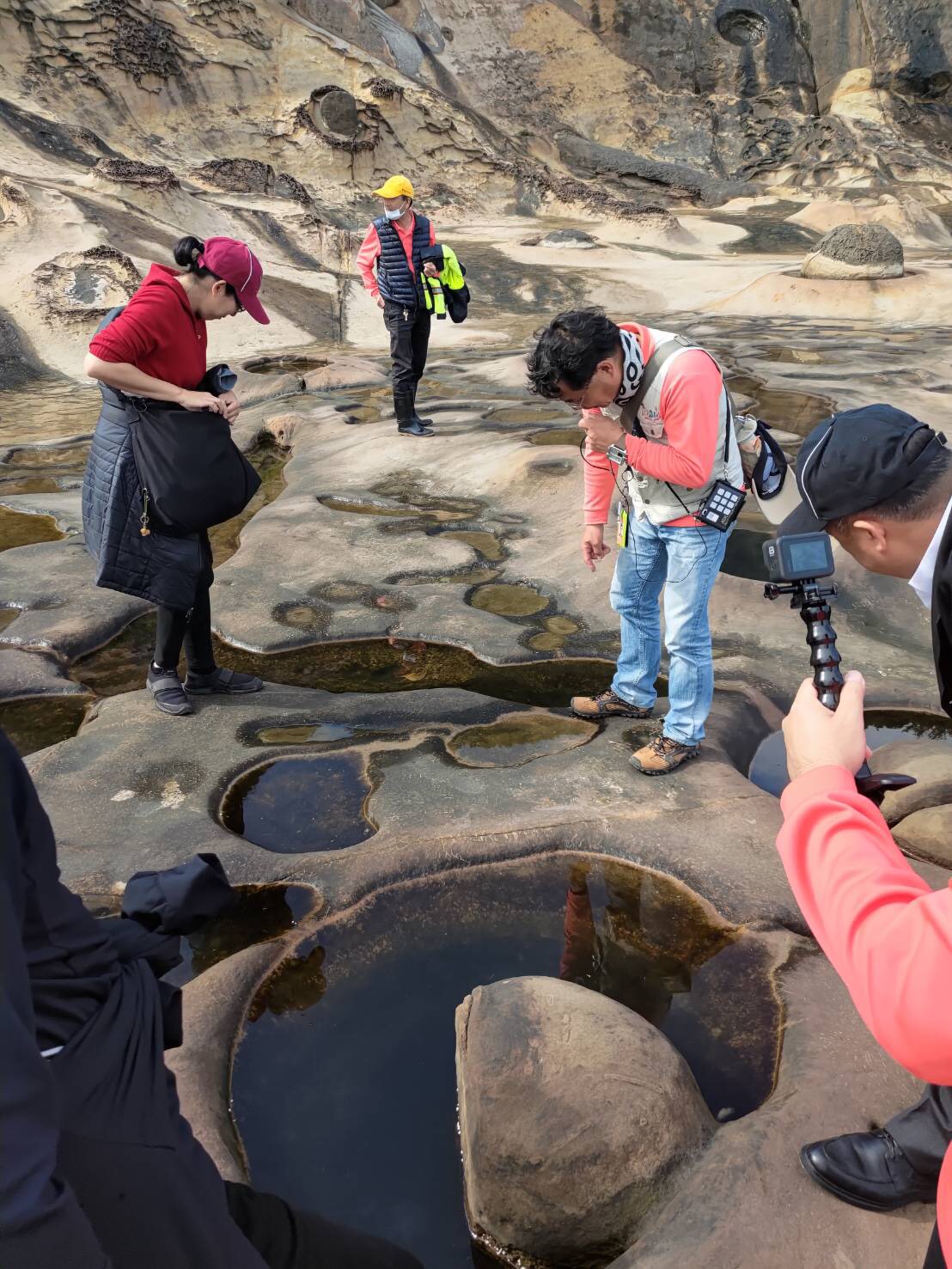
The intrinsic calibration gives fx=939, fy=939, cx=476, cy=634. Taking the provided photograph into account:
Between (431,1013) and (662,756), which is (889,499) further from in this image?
(662,756)

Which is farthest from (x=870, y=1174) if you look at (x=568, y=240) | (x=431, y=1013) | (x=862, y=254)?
(x=568, y=240)

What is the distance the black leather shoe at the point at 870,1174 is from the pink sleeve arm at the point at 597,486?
2.16 meters

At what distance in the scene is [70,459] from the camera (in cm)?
814

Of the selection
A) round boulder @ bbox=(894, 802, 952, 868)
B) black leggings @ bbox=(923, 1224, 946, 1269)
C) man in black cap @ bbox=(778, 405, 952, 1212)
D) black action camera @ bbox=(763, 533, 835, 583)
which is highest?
man in black cap @ bbox=(778, 405, 952, 1212)

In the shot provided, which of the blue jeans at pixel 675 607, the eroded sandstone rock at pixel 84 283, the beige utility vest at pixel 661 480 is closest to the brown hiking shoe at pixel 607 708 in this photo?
the blue jeans at pixel 675 607

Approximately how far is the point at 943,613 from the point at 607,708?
8.31 feet

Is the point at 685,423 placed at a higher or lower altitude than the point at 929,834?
higher

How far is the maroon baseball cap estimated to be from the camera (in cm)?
324

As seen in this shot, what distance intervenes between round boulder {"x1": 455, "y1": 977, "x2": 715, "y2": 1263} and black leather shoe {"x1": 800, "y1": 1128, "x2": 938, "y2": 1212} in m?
0.25

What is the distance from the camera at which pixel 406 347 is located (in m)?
7.59

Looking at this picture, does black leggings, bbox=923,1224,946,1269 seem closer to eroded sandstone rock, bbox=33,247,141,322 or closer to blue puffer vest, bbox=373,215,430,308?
blue puffer vest, bbox=373,215,430,308

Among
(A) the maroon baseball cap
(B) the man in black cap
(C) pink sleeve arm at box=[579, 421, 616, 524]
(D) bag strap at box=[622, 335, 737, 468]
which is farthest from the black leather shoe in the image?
(A) the maroon baseball cap

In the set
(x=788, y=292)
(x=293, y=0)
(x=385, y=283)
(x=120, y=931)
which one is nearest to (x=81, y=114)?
(x=293, y=0)

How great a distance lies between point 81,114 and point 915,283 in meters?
17.2
